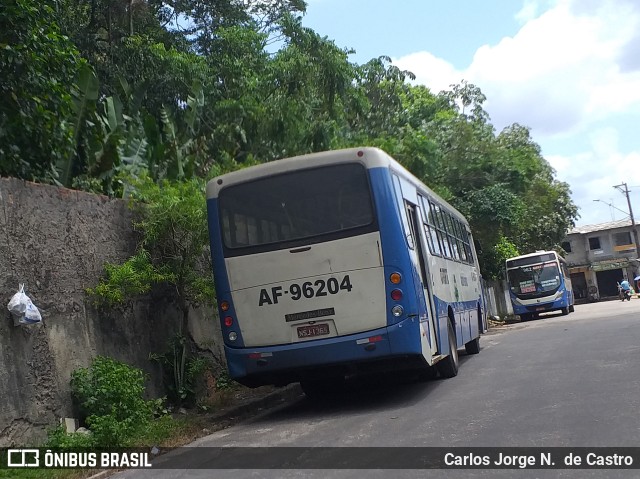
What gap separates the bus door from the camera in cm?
952

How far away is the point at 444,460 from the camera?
20.4ft

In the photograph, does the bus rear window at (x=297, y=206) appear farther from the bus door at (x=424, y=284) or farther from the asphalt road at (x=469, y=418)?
the asphalt road at (x=469, y=418)

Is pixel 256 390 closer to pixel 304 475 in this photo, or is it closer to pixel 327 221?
pixel 327 221

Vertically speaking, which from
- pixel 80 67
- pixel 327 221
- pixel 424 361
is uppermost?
pixel 80 67

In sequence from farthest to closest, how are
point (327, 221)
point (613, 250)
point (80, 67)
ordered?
point (613, 250), point (80, 67), point (327, 221)

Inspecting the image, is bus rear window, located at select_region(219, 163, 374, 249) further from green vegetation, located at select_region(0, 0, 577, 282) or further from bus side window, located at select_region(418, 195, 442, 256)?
bus side window, located at select_region(418, 195, 442, 256)

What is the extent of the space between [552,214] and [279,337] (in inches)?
1477

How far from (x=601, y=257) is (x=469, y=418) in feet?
Answer: 205

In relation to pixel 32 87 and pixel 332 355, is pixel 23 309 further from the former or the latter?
pixel 332 355

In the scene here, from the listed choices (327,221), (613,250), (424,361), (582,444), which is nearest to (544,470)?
(582,444)

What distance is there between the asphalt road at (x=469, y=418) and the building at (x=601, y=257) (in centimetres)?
5575

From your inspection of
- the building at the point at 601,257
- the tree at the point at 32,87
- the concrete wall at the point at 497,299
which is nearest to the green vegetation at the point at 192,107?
the tree at the point at 32,87

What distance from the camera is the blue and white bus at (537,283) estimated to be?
3428 cm

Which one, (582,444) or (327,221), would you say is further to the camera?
(327,221)
